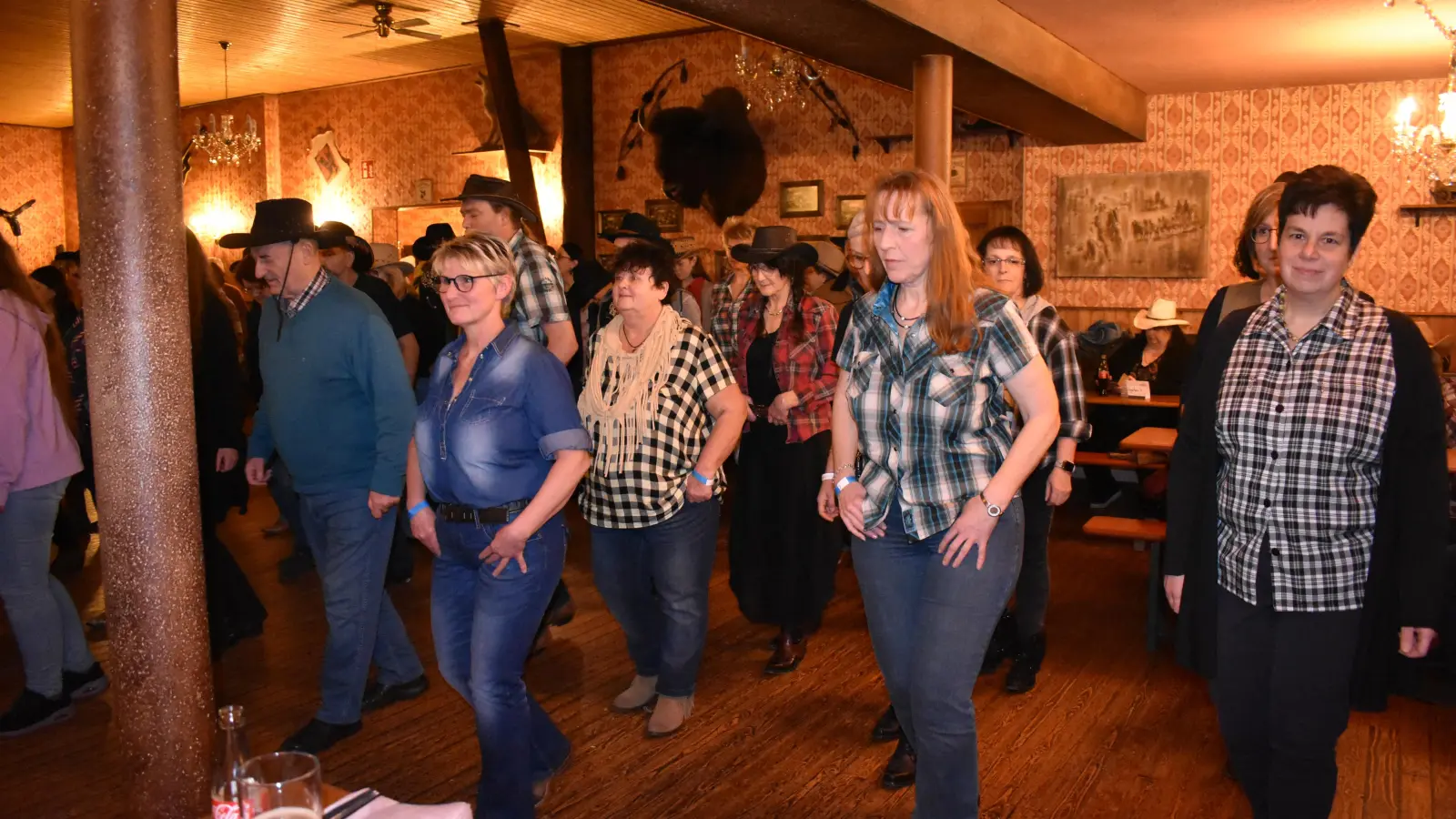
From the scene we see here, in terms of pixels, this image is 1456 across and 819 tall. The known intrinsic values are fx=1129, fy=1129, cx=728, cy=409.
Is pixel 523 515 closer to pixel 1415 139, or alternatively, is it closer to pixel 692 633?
pixel 692 633

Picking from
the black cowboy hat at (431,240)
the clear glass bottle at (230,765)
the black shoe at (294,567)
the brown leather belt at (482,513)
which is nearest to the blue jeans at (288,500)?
the black shoe at (294,567)

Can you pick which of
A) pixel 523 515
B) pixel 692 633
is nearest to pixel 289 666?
pixel 692 633

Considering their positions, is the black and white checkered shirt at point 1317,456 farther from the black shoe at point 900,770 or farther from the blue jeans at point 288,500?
the blue jeans at point 288,500

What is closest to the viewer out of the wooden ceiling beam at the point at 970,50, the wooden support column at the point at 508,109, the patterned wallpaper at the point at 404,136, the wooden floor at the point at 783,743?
the wooden floor at the point at 783,743

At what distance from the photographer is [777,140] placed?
9.84m

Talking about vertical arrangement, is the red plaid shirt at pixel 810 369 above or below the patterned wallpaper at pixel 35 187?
below

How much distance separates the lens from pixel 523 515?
2.59 metres

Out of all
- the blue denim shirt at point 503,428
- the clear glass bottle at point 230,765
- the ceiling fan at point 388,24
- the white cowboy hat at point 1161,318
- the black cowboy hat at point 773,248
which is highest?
the ceiling fan at point 388,24

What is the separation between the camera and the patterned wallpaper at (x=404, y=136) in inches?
435

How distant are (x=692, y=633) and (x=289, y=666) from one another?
66.8 inches

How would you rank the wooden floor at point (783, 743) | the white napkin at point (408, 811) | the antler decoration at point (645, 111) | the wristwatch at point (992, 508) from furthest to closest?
1. the antler decoration at point (645, 111)
2. the wooden floor at point (783, 743)
3. the wristwatch at point (992, 508)
4. the white napkin at point (408, 811)

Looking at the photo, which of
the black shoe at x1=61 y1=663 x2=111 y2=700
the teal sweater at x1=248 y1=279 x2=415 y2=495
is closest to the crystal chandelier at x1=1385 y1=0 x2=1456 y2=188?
the teal sweater at x1=248 y1=279 x2=415 y2=495

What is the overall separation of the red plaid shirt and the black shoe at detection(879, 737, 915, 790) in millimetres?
1185

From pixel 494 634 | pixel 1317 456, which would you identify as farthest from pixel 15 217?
pixel 1317 456
